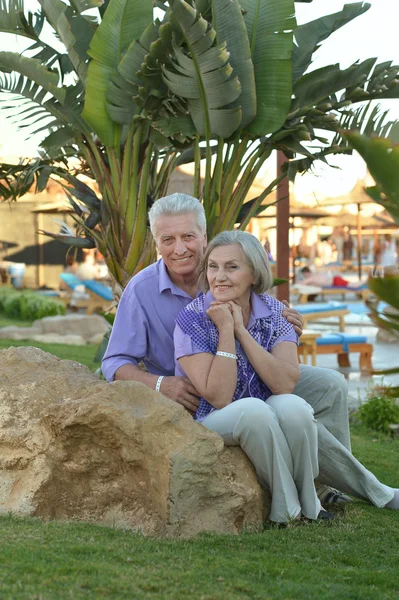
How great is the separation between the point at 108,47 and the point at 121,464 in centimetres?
392

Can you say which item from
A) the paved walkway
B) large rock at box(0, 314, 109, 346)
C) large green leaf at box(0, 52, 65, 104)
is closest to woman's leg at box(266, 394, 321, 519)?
large green leaf at box(0, 52, 65, 104)

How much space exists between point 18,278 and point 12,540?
21852 mm

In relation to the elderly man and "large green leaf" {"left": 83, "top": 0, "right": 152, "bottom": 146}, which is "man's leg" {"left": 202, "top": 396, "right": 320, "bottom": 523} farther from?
"large green leaf" {"left": 83, "top": 0, "right": 152, "bottom": 146}

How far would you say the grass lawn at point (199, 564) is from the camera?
103 inches

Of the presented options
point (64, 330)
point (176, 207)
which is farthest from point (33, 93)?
point (64, 330)

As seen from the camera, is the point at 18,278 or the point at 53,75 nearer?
the point at 53,75

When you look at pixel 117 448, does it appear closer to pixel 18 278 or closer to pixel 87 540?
pixel 87 540

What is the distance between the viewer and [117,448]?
3.62 m

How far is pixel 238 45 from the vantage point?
609 cm

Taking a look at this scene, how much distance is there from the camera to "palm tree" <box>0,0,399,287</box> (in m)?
6.05

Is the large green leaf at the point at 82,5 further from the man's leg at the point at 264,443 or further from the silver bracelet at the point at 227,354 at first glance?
the man's leg at the point at 264,443

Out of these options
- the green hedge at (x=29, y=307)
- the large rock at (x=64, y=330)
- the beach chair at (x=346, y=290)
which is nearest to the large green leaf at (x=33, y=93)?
the large rock at (x=64, y=330)

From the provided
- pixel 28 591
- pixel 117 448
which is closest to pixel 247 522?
pixel 117 448

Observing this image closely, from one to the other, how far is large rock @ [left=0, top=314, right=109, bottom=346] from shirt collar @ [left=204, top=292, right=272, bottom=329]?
9.86 meters
